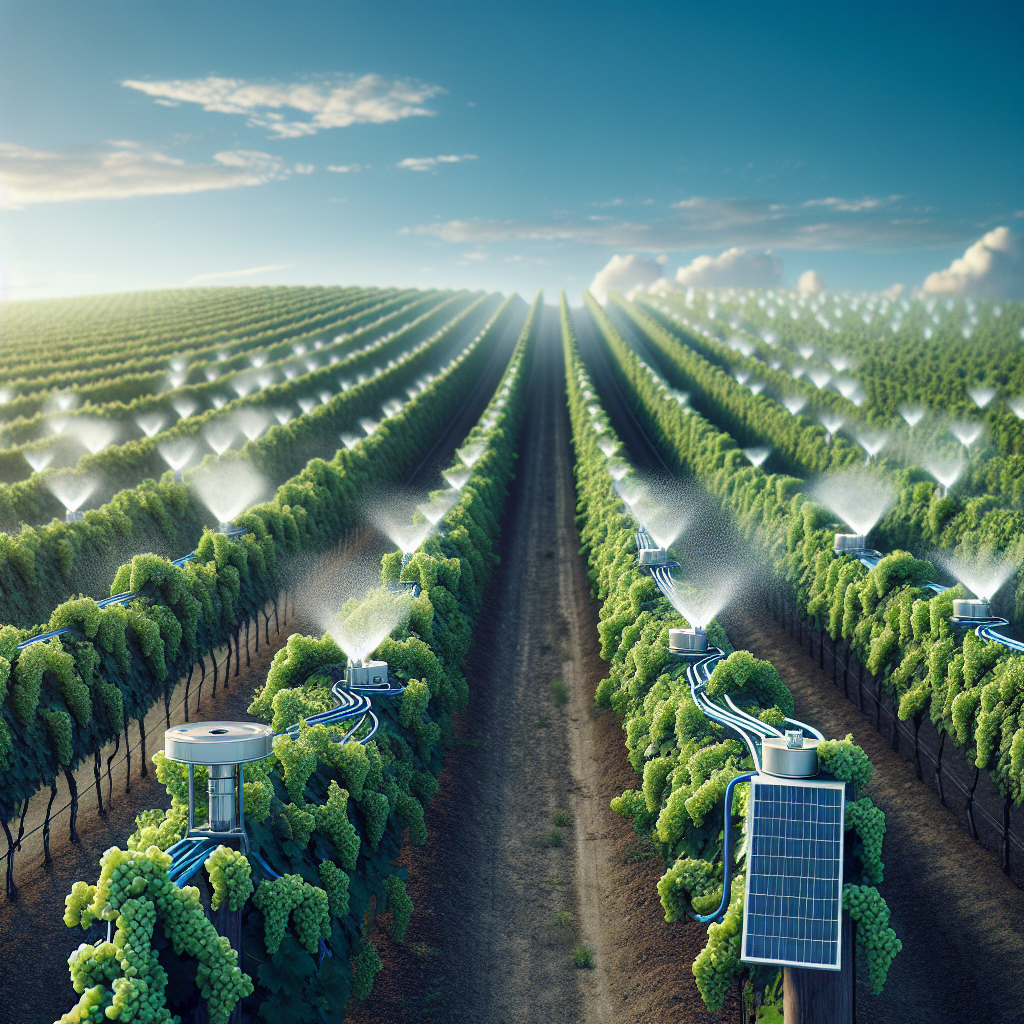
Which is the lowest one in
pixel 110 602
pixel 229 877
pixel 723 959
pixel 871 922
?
pixel 723 959

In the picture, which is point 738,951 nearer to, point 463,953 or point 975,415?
point 463,953

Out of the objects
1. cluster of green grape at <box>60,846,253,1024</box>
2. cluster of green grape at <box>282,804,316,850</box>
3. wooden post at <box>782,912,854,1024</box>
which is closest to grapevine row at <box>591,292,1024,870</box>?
wooden post at <box>782,912,854,1024</box>

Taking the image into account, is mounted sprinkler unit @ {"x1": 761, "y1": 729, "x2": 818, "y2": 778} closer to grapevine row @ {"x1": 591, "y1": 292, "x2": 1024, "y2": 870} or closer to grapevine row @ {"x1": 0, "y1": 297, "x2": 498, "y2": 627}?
grapevine row @ {"x1": 591, "y1": 292, "x2": 1024, "y2": 870}

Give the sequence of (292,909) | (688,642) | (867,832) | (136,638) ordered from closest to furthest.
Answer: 1. (292,909)
2. (867,832)
3. (688,642)
4. (136,638)

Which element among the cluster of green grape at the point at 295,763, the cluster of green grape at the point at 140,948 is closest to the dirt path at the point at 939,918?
the cluster of green grape at the point at 295,763

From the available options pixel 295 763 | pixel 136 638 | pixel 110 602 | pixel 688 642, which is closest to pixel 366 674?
pixel 295 763

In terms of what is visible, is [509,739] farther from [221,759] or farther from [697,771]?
[221,759]

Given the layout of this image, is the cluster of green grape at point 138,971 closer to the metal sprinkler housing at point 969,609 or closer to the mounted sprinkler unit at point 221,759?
the mounted sprinkler unit at point 221,759
